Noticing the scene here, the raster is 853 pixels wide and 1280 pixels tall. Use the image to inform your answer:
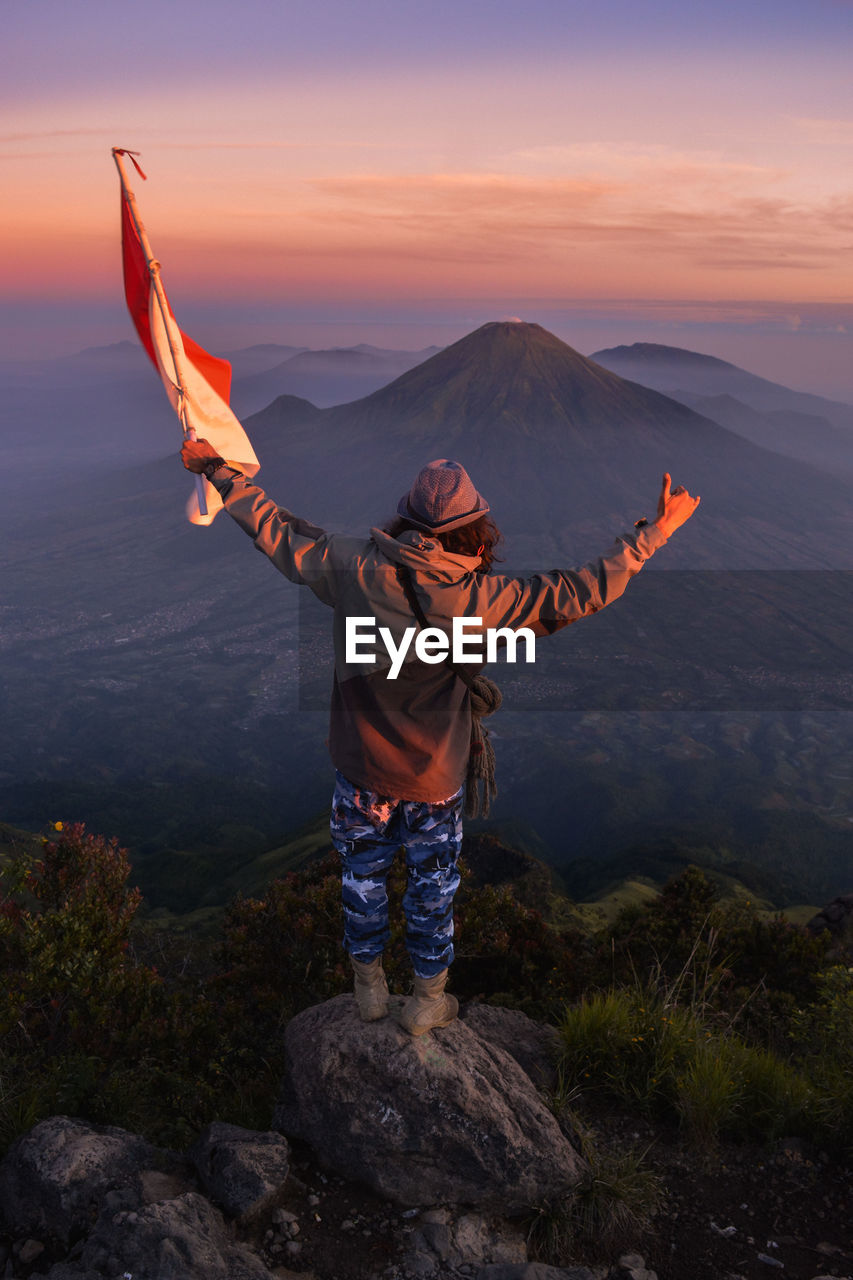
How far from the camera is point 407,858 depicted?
15.9ft

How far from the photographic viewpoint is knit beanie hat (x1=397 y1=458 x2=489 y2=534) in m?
4.32

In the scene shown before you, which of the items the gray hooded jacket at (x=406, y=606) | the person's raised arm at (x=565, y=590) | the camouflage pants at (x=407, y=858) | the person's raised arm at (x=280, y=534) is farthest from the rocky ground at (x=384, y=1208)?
the person's raised arm at (x=280, y=534)

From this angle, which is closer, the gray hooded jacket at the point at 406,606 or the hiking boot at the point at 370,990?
the gray hooded jacket at the point at 406,606

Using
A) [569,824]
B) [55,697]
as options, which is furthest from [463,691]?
[55,697]

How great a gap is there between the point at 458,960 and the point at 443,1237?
12.5 feet

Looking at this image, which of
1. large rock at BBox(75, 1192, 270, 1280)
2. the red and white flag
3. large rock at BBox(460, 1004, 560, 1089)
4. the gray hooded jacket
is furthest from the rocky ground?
the red and white flag

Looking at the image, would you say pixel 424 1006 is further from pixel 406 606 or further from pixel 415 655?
pixel 406 606

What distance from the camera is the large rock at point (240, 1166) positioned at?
4168mm

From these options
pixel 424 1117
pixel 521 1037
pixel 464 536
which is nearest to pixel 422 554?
pixel 464 536

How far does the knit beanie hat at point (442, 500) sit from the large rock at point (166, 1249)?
128 inches

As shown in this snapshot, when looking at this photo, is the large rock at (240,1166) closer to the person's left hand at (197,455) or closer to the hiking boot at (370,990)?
the hiking boot at (370,990)

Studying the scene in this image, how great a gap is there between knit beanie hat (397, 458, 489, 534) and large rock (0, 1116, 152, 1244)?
11.0 ft

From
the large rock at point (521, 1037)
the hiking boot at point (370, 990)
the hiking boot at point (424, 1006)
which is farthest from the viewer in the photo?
the large rock at point (521, 1037)

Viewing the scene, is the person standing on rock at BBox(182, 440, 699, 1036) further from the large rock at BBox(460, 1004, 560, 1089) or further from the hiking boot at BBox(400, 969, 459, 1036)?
the large rock at BBox(460, 1004, 560, 1089)
